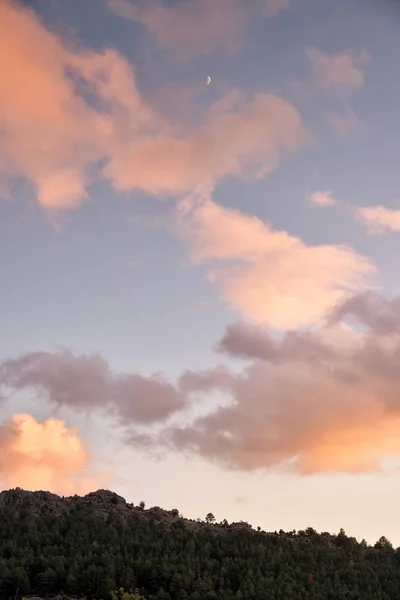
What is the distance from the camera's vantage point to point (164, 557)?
199ft

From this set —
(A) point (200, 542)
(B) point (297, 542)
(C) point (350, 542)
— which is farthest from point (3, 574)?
(C) point (350, 542)

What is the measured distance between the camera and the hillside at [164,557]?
55.1m

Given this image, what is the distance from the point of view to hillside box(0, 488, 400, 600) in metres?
55.1

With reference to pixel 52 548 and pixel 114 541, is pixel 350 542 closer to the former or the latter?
pixel 114 541

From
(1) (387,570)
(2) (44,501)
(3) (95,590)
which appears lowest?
(3) (95,590)

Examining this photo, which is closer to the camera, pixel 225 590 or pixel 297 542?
pixel 225 590

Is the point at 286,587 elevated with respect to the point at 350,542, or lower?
lower

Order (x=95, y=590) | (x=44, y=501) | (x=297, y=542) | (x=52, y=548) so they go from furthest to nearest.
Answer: (x=44, y=501) < (x=297, y=542) < (x=52, y=548) < (x=95, y=590)

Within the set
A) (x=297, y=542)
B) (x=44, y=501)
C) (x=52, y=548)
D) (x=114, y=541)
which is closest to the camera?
(x=52, y=548)

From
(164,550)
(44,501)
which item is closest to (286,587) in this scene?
(164,550)

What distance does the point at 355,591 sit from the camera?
189 ft

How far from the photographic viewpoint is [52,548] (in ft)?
208

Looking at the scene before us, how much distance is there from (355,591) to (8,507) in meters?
41.7

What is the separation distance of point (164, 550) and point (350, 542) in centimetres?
2505
